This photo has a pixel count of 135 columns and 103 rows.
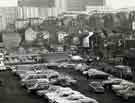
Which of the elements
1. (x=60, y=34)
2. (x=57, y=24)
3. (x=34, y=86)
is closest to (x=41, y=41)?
(x=60, y=34)

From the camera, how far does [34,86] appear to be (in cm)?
541

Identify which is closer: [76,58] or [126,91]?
[126,91]

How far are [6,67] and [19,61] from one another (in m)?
1.23

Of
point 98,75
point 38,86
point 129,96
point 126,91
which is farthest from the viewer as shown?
point 98,75

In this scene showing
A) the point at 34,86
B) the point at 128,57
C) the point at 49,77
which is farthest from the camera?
the point at 128,57

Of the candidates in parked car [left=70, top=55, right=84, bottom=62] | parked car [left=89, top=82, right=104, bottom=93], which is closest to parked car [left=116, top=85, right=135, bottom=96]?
parked car [left=89, top=82, right=104, bottom=93]

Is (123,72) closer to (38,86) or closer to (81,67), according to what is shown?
(81,67)

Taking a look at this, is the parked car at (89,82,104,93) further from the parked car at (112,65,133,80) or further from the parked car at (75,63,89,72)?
the parked car at (75,63,89,72)

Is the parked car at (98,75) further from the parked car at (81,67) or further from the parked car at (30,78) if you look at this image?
the parked car at (30,78)

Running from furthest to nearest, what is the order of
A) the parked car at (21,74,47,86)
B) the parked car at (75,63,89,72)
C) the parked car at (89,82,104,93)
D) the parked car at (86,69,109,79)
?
the parked car at (75,63,89,72) → the parked car at (86,69,109,79) → the parked car at (21,74,47,86) → the parked car at (89,82,104,93)

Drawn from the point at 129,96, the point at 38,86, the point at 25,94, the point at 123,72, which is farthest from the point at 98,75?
the point at 129,96

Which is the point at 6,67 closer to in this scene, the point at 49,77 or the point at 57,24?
the point at 49,77

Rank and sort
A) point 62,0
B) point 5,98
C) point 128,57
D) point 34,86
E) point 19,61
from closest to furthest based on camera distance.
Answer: point 5,98, point 34,86, point 128,57, point 19,61, point 62,0

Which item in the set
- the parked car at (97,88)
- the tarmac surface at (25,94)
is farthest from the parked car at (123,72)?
the parked car at (97,88)
